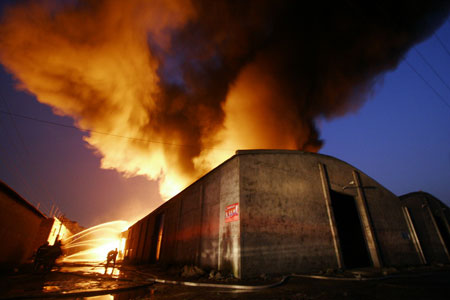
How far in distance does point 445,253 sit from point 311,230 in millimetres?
15929

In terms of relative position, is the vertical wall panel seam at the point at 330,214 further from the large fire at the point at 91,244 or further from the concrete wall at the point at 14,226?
the large fire at the point at 91,244

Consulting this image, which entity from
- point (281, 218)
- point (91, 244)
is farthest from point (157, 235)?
point (91, 244)

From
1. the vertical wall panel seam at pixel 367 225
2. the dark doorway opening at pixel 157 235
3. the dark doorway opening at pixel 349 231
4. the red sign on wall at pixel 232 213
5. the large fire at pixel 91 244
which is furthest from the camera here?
the large fire at pixel 91 244

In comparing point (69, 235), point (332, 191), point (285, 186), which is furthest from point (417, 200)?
point (69, 235)

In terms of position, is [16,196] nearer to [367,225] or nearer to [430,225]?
[367,225]

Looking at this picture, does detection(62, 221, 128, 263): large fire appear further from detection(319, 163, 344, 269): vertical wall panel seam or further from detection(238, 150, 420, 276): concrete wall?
detection(319, 163, 344, 269): vertical wall panel seam

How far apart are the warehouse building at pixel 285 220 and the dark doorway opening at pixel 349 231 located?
0.19 feet

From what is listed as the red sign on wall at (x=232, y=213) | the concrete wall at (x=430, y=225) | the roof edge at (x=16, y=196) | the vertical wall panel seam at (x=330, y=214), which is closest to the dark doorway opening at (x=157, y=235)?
the roof edge at (x=16, y=196)

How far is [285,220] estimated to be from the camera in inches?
351

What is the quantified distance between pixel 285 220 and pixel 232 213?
8.38 feet

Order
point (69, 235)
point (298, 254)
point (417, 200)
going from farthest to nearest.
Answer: point (69, 235), point (417, 200), point (298, 254)

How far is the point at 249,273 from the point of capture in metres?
7.41

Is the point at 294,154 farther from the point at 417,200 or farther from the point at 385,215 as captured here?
the point at 417,200

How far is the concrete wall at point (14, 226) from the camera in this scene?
37.0ft
